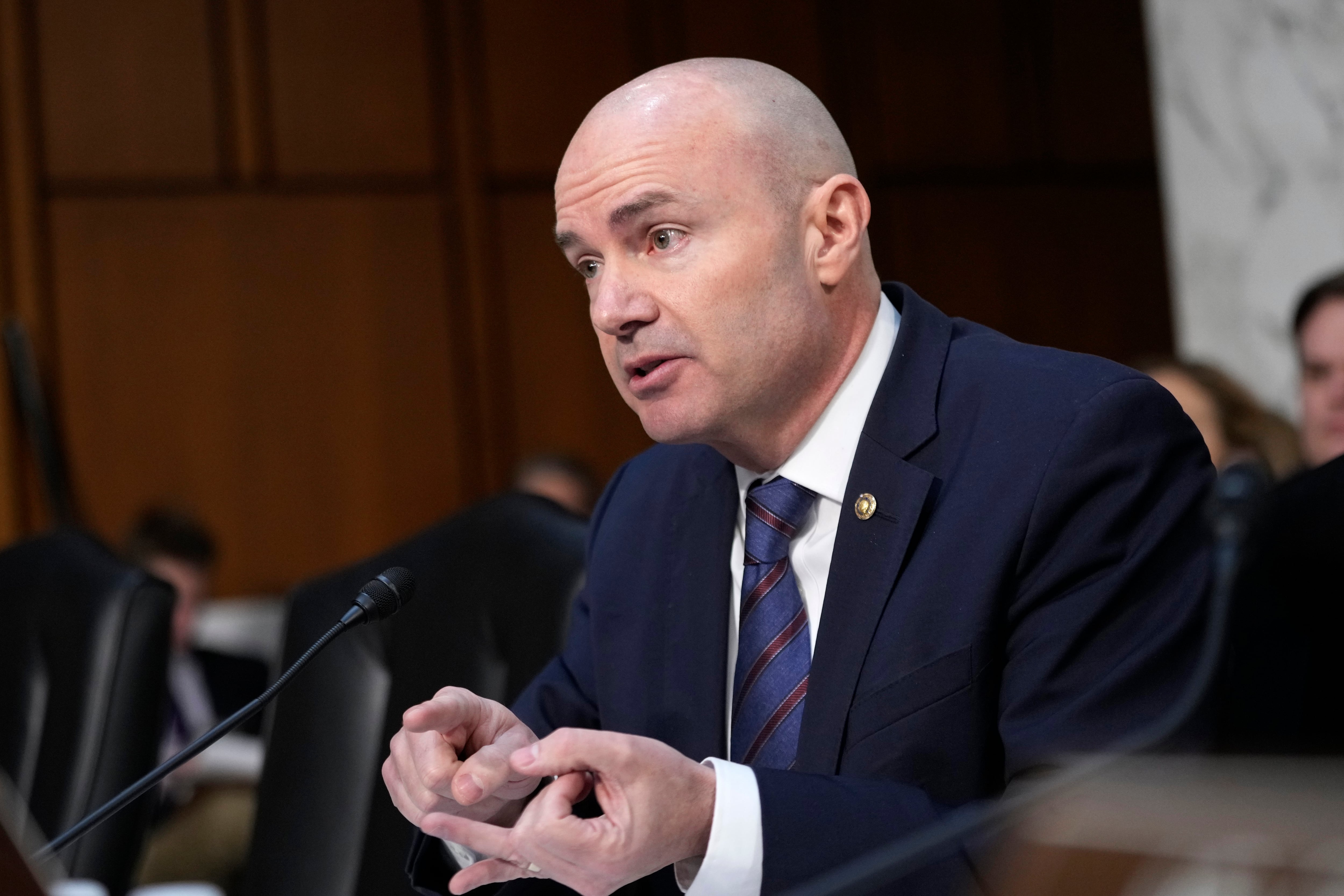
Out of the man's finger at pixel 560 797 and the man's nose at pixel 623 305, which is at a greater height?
the man's nose at pixel 623 305

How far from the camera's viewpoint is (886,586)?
1415 millimetres

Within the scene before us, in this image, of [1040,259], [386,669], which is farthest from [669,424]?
[1040,259]

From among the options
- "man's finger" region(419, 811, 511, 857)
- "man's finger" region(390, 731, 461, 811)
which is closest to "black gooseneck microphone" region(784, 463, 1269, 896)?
"man's finger" region(419, 811, 511, 857)

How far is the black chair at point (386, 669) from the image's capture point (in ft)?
5.87

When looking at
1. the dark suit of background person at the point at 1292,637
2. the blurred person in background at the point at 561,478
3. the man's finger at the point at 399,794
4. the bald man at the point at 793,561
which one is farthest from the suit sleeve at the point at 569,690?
the blurred person in background at the point at 561,478

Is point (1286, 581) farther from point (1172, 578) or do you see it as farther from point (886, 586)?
point (886, 586)

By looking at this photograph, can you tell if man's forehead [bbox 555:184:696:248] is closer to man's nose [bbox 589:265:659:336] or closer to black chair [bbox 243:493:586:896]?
man's nose [bbox 589:265:659:336]

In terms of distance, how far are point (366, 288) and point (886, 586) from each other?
13.5 ft

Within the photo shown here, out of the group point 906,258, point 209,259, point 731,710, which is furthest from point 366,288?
point 731,710

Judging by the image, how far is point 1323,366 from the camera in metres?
2.87

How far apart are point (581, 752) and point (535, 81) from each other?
182 inches

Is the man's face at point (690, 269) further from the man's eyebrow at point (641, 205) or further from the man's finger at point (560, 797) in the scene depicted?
the man's finger at point (560, 797)

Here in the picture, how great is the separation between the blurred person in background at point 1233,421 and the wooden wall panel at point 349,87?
118 inches

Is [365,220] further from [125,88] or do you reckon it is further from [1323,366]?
[1323,366]
